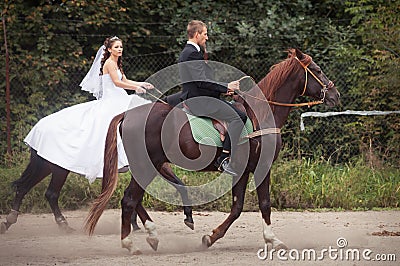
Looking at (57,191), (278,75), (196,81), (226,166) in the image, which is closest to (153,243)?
(226,166)

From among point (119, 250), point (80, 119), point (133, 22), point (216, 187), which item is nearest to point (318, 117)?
point (216, 187)

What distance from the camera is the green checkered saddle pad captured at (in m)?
7.55

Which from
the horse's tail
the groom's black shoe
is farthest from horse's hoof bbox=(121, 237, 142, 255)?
the groom's black shoe

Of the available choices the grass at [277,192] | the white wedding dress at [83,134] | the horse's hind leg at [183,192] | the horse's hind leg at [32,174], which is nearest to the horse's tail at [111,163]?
the white wedding dress at [83,134]

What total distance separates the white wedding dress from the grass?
5.95ft

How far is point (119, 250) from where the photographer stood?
25.0 ft

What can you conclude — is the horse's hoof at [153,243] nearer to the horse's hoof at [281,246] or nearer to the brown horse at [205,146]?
the brown horse at [205,146]

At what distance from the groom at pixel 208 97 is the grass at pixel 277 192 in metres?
3.18

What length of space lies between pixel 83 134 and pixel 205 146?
203cm

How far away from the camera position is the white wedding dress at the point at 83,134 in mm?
8906

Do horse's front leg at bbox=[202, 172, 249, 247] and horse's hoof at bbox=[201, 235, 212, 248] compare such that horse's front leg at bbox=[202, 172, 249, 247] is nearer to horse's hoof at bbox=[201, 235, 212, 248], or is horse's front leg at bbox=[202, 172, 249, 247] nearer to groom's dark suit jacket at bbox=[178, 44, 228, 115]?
horse's hoof at bbox=[201, 235, 212, 248]

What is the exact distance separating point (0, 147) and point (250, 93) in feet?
19.5

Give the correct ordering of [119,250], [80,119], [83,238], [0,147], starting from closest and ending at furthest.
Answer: [119,250]
[83,238]
[80,119]
[0,147]

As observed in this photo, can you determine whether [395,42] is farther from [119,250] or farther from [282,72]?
[119,250]
